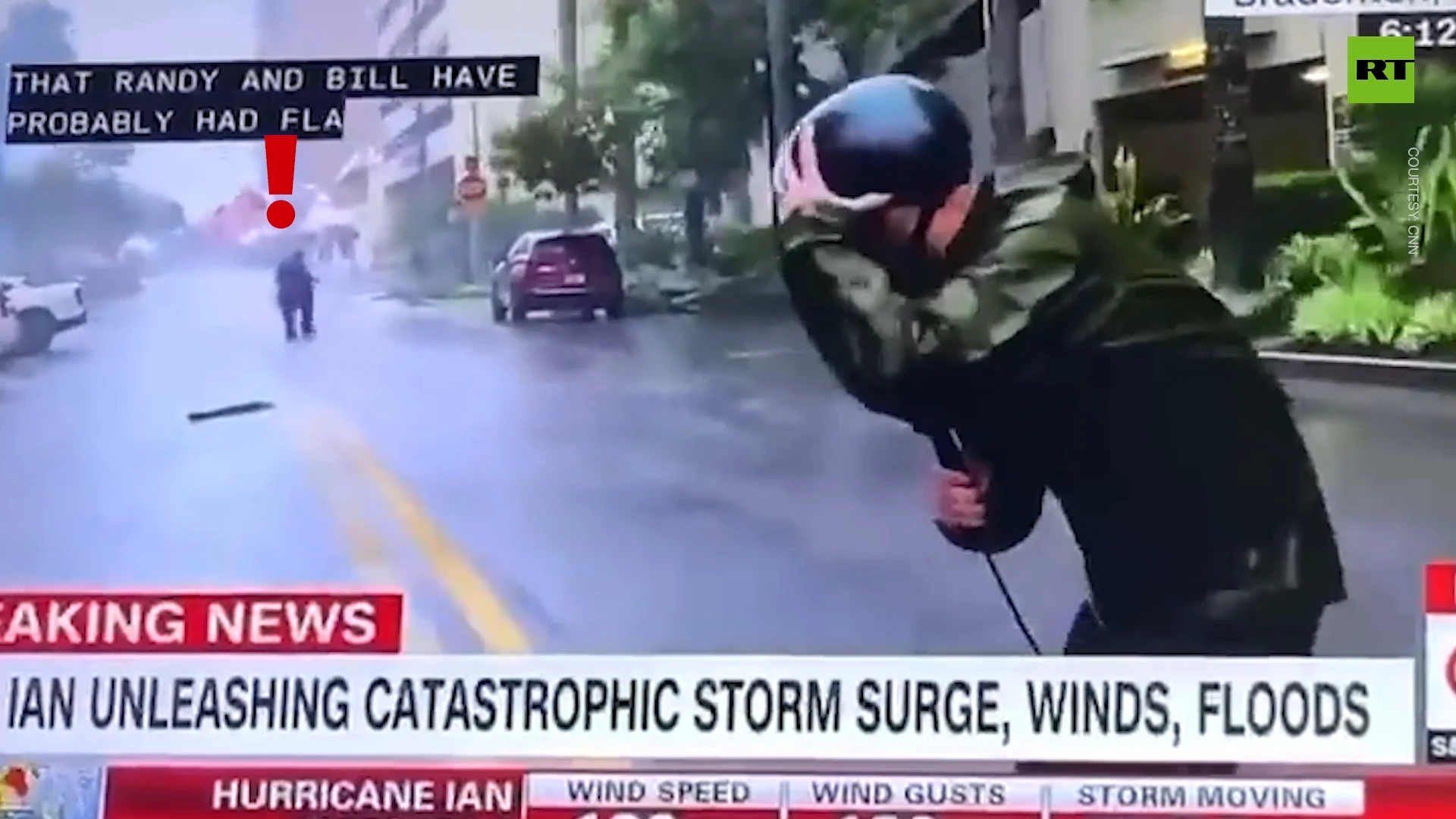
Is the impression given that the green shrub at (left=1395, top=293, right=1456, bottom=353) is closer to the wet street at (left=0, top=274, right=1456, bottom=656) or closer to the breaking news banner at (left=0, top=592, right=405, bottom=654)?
the wet street at (left=0, top=274, right=1456, bottom=656)

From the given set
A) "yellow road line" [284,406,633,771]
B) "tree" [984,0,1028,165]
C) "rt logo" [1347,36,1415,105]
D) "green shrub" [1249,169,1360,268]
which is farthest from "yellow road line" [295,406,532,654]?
"rt logo" [1347,36,1415,105]

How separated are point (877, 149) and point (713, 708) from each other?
424 mm

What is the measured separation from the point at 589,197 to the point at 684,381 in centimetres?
16

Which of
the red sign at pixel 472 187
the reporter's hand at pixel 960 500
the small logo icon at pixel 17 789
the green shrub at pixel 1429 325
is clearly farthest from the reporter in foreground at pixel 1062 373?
the small logo icon at pixel 17 789

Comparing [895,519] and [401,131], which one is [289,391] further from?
[895,519]

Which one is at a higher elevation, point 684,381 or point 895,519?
point 684,381

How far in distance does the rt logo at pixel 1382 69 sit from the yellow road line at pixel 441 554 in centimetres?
72

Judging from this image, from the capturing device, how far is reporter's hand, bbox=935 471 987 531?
3.99ft

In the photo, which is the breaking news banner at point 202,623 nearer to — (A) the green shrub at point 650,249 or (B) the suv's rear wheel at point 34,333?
(B) the suv's rear wheel at point 34,333

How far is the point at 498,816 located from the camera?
120cm

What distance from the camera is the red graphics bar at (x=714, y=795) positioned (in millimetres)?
1164

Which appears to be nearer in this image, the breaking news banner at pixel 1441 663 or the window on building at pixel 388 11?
the breaking news banner at pixel 1441 663

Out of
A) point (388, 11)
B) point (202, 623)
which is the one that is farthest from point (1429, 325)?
point (202, 623)

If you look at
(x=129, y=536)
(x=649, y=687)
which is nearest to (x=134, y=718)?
(x=129, y=536)
